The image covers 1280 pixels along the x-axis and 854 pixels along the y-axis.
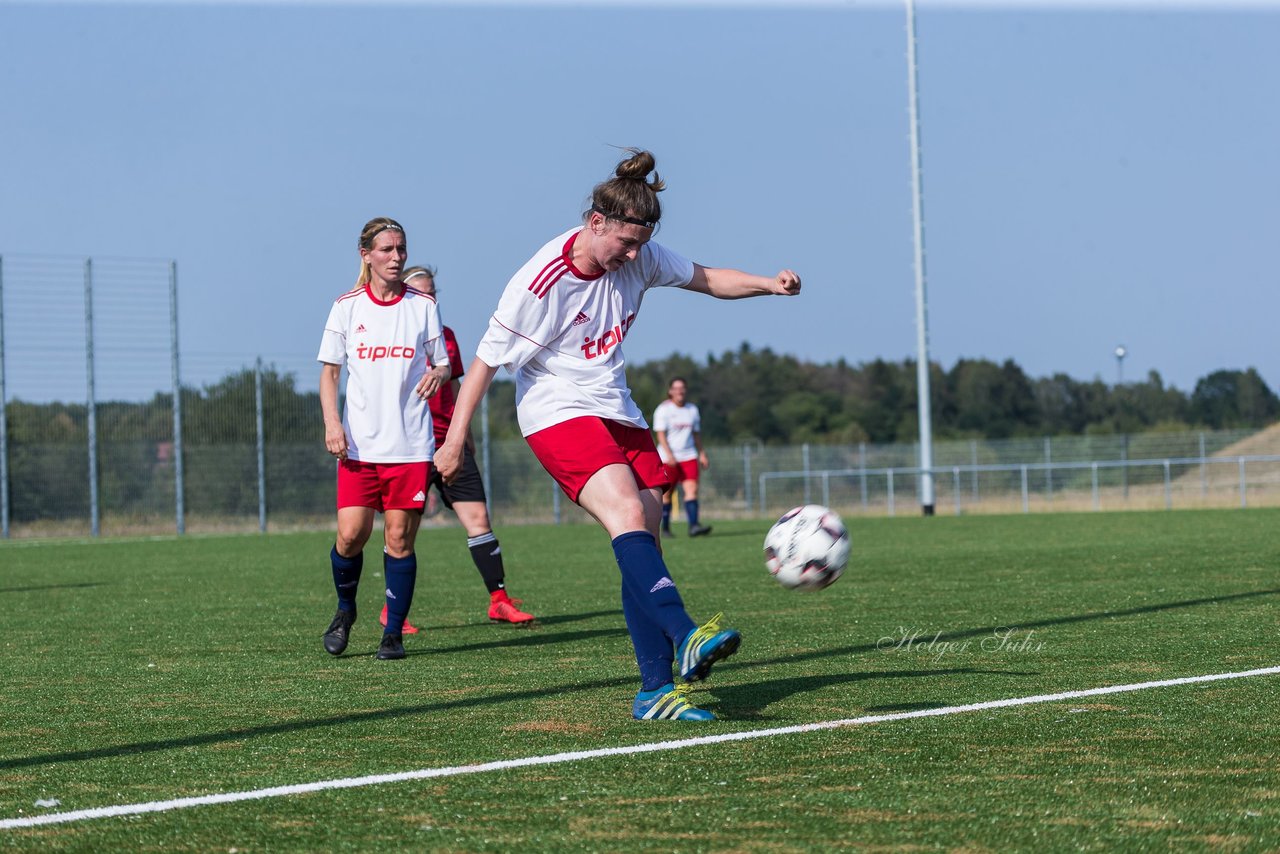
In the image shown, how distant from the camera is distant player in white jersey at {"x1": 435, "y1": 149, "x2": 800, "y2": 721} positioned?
5172 mm

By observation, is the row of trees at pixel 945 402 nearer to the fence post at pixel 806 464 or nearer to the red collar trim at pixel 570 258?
the fence post at pixel 806 464

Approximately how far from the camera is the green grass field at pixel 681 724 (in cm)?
345

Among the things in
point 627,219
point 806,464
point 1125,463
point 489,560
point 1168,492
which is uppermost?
point 627,219

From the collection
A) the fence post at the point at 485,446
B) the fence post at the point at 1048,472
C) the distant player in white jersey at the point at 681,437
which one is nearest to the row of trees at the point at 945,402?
the fence post at the point at 1048,472

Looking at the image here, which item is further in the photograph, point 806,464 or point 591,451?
point 806,464

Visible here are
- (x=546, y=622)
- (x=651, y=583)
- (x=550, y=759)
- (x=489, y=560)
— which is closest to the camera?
(x=550, y=759)

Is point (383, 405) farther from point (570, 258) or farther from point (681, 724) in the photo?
point (681, 724)

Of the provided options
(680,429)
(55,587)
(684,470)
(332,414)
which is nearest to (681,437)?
(680,429)

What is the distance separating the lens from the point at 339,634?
24.0ft

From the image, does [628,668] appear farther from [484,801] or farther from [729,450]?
[729,450]

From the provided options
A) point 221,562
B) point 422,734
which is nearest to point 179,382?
point 221,562

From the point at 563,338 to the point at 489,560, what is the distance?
400 centimetres

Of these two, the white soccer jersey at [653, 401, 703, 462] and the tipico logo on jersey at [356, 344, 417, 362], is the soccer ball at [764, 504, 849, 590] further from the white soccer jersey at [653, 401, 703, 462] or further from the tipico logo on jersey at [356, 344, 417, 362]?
the white soccer jersey at [653, 401, 703, 462]

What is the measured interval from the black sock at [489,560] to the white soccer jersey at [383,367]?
1.70 m
